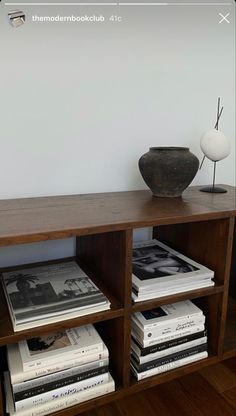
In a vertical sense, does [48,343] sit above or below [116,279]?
below

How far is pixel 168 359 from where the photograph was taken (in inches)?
43.7

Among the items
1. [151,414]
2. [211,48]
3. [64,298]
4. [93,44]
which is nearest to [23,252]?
[64,298]

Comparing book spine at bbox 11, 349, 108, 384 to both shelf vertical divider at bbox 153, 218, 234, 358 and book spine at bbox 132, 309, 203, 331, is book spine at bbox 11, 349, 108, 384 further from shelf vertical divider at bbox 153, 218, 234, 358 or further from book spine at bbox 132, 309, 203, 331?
shelf vertical divider at bbox 153, 218, 234, 358

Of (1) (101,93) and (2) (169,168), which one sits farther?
(1) (101,93)

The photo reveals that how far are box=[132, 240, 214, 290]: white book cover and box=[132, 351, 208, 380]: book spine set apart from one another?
27 centimetres

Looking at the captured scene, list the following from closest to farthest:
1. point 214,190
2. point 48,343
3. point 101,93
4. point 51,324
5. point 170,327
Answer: point 51,324, point 48,343, point 170,327, point 101,93, point 214,190

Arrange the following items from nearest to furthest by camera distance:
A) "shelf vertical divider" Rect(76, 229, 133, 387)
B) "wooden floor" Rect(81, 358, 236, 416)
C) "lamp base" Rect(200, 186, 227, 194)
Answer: "shelf vertical divider" Rect(76, 229, 133, 387) → "wooden floor" Rect(81, 358, 236, 416) → "lamp base" Rect(200, 186, 227, 194)

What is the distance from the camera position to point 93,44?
120 centimetres

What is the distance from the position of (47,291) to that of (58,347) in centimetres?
16

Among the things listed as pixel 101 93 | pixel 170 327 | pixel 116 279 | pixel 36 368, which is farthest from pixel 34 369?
pixel 101 93

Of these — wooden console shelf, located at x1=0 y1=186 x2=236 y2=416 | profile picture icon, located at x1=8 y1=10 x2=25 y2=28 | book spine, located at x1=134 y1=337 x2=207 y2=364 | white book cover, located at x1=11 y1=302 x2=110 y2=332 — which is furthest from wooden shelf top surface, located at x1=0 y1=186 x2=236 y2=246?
profile picture icon, located at x1=8 y1=10 x2=25 y2=28

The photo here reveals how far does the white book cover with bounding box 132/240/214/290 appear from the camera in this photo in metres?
1.07

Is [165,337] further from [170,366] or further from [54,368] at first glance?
[54,368]

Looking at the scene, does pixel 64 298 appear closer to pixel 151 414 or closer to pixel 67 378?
pixel 67 378
